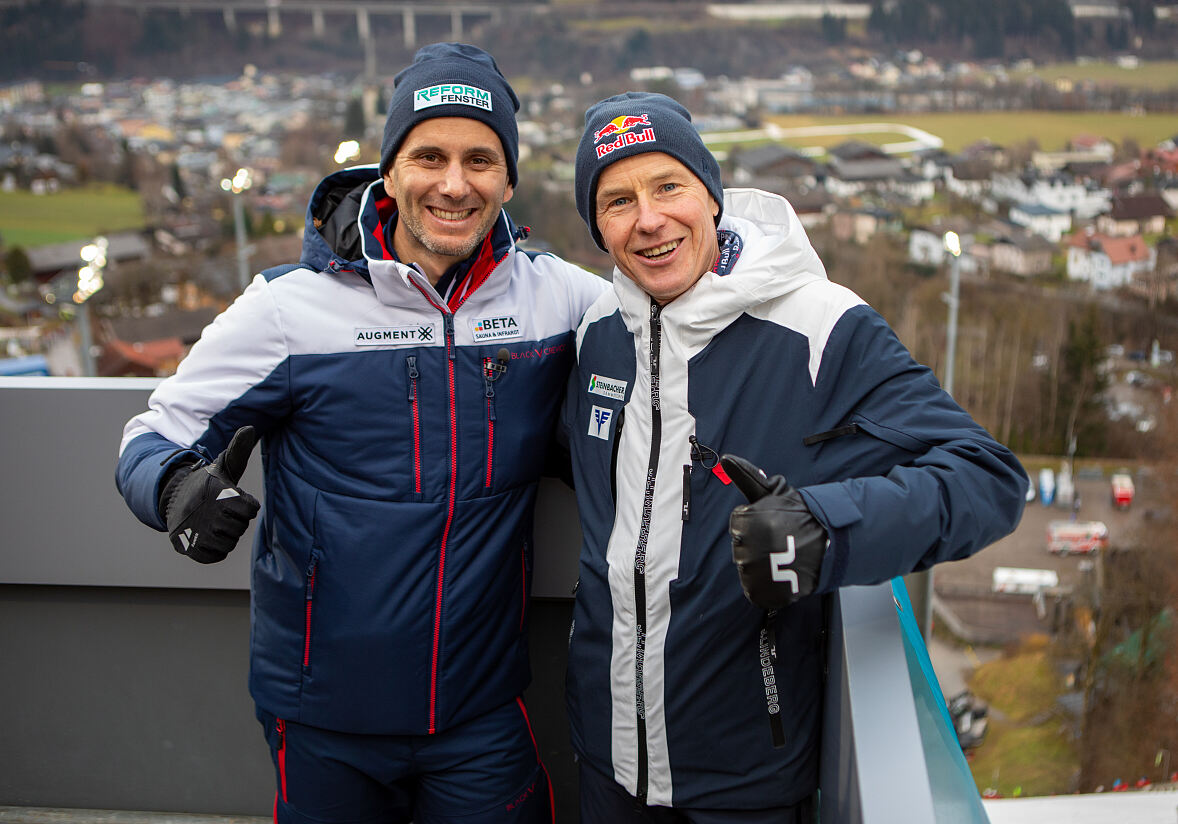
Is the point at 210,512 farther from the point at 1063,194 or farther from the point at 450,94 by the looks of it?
the point at 1063,194

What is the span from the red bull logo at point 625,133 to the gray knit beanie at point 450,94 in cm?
25

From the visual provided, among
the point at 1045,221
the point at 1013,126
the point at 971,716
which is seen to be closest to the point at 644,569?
the point at 971,716

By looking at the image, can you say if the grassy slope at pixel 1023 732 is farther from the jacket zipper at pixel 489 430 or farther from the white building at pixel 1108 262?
the jacket zipper at pixel 489 430

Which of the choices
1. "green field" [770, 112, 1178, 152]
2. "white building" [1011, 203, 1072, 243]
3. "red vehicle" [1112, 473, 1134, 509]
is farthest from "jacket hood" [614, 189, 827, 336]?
"green field" [770, 112, 1178, 152]

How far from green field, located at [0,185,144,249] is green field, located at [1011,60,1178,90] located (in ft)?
144

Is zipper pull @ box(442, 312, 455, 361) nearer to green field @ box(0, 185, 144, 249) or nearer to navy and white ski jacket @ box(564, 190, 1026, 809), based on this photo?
navy and white ski jacket @ box(564, 190, 1026, 809)

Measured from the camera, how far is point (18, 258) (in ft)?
156

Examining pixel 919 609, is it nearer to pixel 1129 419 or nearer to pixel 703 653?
pixel 703 653

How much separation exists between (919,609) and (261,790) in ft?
6.26

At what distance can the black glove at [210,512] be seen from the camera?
4.46ft

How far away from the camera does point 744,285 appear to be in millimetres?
1355

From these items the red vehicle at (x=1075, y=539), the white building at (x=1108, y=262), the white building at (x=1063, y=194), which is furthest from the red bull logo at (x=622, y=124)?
the white building at (x=1063, y=194)

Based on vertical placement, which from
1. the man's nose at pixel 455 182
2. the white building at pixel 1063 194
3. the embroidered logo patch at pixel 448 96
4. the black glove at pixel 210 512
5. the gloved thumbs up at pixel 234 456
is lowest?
the white building at pixel 1063 194

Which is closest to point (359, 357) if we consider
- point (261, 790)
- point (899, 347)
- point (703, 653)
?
point (703, 653)
